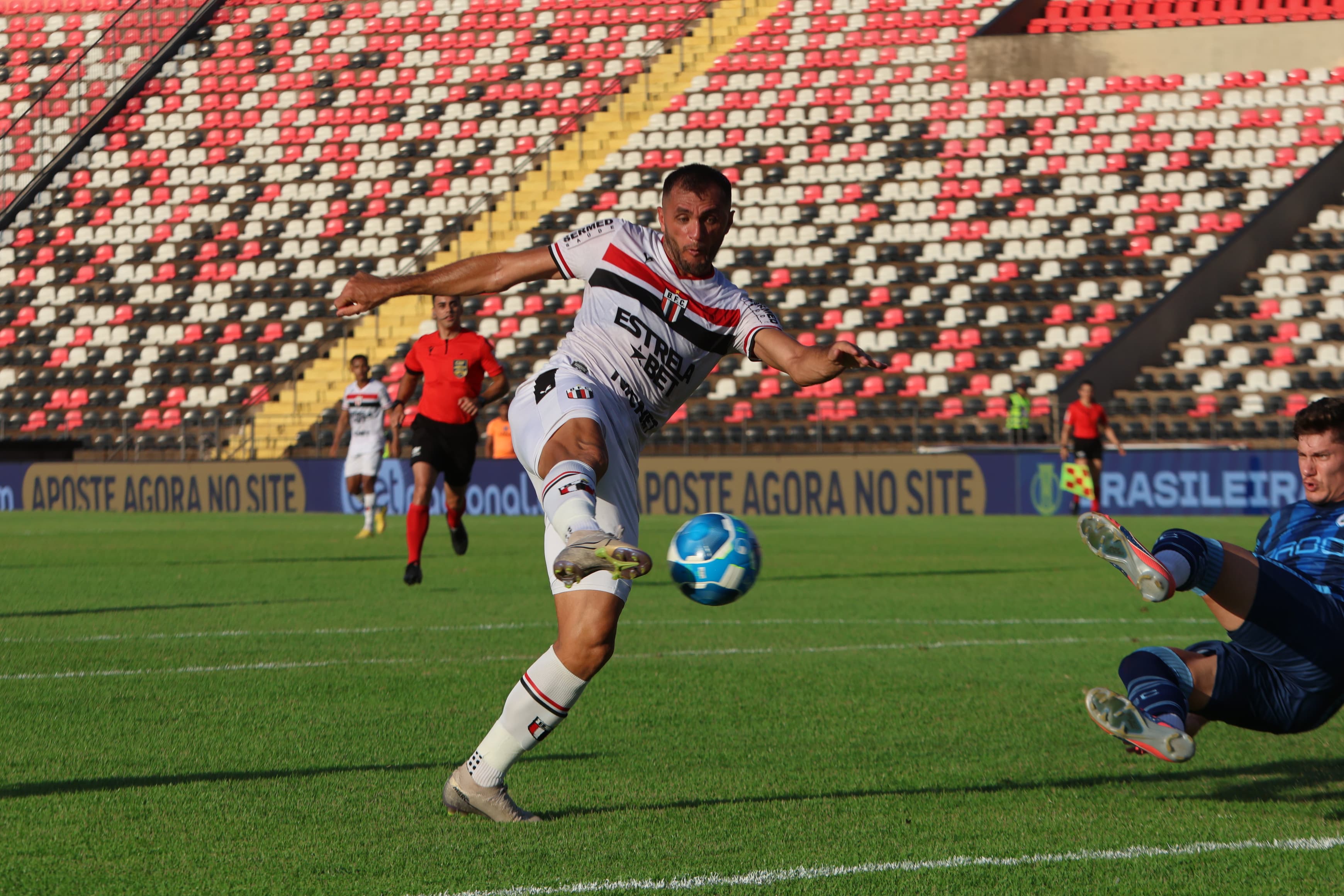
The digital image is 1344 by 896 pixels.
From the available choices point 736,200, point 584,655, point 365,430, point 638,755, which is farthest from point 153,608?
point 736,200

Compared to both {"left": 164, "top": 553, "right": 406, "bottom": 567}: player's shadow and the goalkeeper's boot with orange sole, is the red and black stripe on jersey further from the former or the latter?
{"left": 164, "top": 553, "right": 406, "bottom": 567}: player's shadow

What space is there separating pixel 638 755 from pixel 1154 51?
3146cm

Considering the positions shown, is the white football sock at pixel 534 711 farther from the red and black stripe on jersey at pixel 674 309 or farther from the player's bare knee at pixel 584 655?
the red and black stripe on jersey at pixel 674 309

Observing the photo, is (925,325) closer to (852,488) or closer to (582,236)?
(852,488)

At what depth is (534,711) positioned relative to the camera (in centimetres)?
486

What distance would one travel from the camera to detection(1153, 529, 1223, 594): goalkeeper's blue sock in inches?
173

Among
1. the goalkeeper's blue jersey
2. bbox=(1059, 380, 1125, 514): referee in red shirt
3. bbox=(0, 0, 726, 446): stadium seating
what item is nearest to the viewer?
the goalkeeper's blue jersey

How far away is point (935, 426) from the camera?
2641cm

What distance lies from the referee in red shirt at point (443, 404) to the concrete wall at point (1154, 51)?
24.5 metres

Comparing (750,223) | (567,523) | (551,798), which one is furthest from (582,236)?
(750,223)

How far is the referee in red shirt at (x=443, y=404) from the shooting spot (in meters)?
12.3

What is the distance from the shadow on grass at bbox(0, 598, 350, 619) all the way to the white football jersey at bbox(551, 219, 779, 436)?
6.58 m

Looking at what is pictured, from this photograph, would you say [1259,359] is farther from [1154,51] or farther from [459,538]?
[459,538]

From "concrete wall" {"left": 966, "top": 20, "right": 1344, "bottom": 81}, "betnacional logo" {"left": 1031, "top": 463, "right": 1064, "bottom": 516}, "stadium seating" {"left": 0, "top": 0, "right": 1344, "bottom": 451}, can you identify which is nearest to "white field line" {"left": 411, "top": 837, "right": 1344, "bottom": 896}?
"betnacional logo" {"left": 1031, "top": 463, "right": 1064, "bottom": 516}
